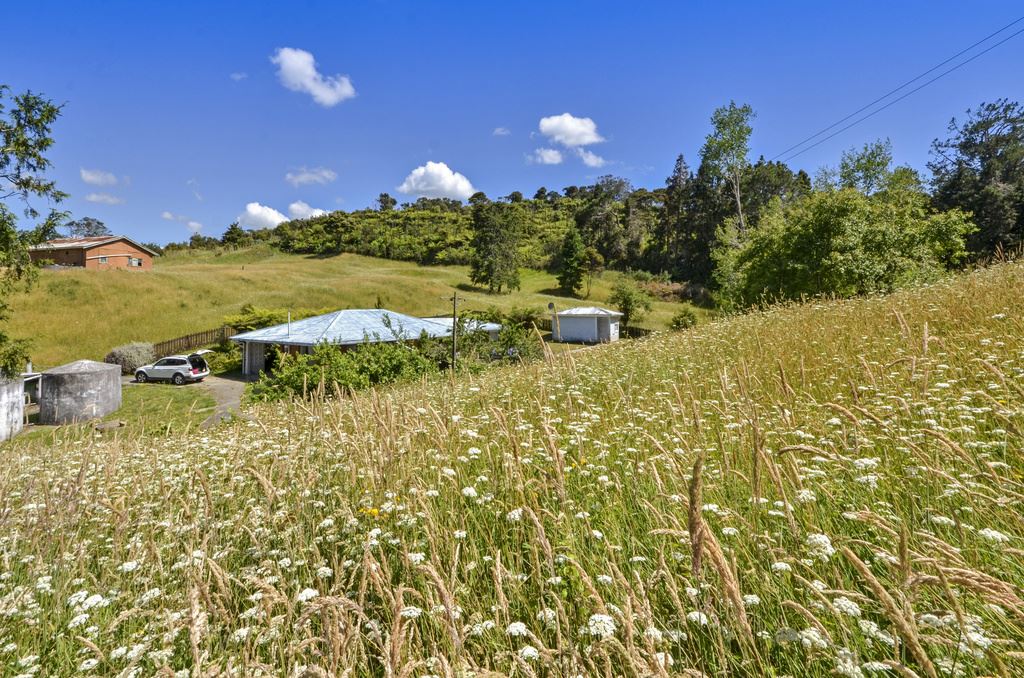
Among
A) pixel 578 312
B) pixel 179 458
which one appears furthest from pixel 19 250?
pixel 578 312

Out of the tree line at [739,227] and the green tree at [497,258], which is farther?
the green tree at [497,258]

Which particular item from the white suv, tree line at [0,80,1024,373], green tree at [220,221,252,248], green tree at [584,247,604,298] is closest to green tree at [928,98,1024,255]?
tree line at [0,80,1024,373]

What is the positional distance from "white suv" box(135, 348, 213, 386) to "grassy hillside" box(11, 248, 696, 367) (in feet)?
18.5

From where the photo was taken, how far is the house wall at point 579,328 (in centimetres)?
4741

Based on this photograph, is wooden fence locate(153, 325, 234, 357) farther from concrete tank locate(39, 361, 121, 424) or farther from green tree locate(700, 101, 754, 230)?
green tree locate(700, 101, 754, 230)

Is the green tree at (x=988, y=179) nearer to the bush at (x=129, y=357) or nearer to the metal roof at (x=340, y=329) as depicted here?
the metal roof at (x=340, y=329)

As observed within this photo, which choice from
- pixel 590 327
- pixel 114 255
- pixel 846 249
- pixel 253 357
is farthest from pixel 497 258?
pixel 846 249

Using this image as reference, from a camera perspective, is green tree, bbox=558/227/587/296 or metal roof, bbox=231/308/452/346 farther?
green tree, bbox=558/227/587/296

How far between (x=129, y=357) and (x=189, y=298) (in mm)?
13021

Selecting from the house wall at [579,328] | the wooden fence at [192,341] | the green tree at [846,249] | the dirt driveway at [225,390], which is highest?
the green tree at [846,249]

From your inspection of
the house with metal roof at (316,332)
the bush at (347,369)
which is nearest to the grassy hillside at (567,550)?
the bush at (347,369)

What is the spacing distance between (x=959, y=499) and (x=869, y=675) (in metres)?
1.19

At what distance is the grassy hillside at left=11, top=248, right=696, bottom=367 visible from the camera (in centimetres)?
3631

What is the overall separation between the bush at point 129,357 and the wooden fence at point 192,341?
1645 mm
